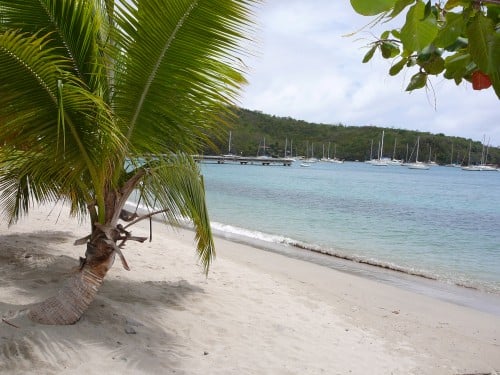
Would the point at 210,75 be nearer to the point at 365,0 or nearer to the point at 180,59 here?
the point at 180,59

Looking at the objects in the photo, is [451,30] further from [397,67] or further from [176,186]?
[176,186]

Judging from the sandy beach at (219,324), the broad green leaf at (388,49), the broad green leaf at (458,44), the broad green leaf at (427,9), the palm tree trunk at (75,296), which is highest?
the broad green leaf at (427,9)

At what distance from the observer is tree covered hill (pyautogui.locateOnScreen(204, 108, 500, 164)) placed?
330 ft

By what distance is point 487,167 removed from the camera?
111312 millimetres

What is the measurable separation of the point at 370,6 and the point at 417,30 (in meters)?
0.24

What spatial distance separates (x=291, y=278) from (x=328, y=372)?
13.9 feet

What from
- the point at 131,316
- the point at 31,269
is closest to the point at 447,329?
the point at 131,316

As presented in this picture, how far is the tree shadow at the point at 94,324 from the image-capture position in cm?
317

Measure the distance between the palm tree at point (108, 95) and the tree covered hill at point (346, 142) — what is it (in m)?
87.0

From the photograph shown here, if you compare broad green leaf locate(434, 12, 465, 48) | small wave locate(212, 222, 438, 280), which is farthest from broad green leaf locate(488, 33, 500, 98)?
small wave locate(212, 222, 438, 280)

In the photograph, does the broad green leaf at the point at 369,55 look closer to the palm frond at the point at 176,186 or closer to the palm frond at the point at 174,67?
the palm frond at the point at 174,67

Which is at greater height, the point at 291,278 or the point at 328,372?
the point at 328,372

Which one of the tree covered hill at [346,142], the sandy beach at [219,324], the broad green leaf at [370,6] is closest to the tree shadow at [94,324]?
the sandy beach at [219,324]

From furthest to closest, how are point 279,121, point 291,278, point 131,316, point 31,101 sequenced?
point 279,121 < point 291,278 < point 131,316 < point 31,101
